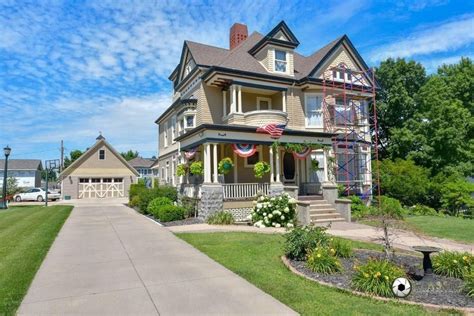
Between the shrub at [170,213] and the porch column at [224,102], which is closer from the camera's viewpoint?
the shrub at [170,213]

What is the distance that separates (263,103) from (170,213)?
31.1 feet

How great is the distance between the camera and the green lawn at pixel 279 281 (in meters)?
4.65

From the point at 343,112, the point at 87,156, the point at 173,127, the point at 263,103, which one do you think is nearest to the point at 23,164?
the point at 87,156

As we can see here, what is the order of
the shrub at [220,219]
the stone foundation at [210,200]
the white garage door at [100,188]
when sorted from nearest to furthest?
the shrub at [220,219]
the stone foundation at [210,200]
the white garage door at [100,188]

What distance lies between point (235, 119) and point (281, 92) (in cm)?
389

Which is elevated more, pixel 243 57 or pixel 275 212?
pixel 243 57

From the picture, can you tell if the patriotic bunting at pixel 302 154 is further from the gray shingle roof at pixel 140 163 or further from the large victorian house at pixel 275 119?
the gray shingle roof at pixel 140 163

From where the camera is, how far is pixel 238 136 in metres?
15.3

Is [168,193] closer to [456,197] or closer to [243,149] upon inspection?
[243,149]

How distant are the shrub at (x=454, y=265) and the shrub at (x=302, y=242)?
2283mm

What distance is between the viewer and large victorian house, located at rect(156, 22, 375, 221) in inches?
614

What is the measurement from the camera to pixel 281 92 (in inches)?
766

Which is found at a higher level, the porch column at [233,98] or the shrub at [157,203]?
the porch column at [233,98]

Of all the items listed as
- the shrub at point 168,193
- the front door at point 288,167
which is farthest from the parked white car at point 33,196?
the front door at point 288,167
